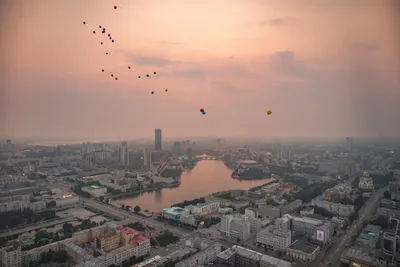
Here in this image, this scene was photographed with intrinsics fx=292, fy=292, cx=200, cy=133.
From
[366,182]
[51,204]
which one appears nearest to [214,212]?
[51,204]

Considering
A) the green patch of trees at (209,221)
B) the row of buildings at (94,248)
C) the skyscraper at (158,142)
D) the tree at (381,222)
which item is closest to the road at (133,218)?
the green patch of trees at (209,221)

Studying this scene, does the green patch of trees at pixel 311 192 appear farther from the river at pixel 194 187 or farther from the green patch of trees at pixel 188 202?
the green patch of trees at pixel 188 202

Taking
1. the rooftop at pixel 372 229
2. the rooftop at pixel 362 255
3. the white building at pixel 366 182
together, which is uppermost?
the white building at pixel 366 182

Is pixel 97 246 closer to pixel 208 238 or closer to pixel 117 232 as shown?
pixel 117 232

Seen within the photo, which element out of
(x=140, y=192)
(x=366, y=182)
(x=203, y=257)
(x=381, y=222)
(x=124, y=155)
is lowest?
(x=140, y=192)

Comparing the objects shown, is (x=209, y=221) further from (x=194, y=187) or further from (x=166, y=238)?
(x=194, y=187)
